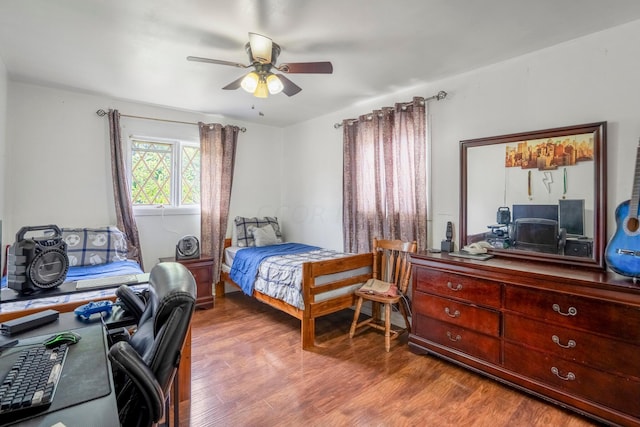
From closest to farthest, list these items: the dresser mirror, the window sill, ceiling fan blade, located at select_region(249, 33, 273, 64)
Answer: ceiling fan blade, located at select_region(249, 33, 273, 64)
the dresser mirror
the window sill

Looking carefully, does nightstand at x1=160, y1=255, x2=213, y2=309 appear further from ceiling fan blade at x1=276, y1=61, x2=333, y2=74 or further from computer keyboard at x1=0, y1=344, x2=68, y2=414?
computer keyboard at x1=0, y1=344, x2=68, y2=414

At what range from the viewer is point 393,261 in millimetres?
3150

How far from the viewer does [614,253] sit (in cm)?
180

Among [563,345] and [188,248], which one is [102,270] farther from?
[563,345]

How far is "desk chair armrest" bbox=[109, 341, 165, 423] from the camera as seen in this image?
31.0 inches

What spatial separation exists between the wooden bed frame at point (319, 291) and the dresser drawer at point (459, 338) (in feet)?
2.27

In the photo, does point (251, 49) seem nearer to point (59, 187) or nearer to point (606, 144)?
point (606, 144)

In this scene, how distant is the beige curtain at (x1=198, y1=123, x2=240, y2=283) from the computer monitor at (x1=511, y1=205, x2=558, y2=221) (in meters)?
3.28

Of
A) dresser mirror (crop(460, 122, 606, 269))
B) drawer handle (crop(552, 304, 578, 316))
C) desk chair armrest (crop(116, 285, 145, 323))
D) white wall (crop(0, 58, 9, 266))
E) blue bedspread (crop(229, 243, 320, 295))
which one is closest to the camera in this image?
desk chair armrest (crop(116, 285, 145, 323))

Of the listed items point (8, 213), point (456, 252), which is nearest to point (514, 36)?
point (456, 252)

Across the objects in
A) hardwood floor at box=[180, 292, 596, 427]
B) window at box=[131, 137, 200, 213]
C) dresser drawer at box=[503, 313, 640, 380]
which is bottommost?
hardwood floor at box=[180, 292, 596, 427]

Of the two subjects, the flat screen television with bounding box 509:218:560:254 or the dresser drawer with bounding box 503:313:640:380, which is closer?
the dresser drawer with bounding box 503:313:640:380

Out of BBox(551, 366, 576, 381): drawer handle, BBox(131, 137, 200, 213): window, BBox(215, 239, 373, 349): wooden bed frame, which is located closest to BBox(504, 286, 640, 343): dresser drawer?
BBox(551, 366, 576, 381): drawer handle

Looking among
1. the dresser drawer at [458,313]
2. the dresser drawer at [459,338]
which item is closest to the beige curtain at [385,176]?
the dresser drawer at [458,313]
